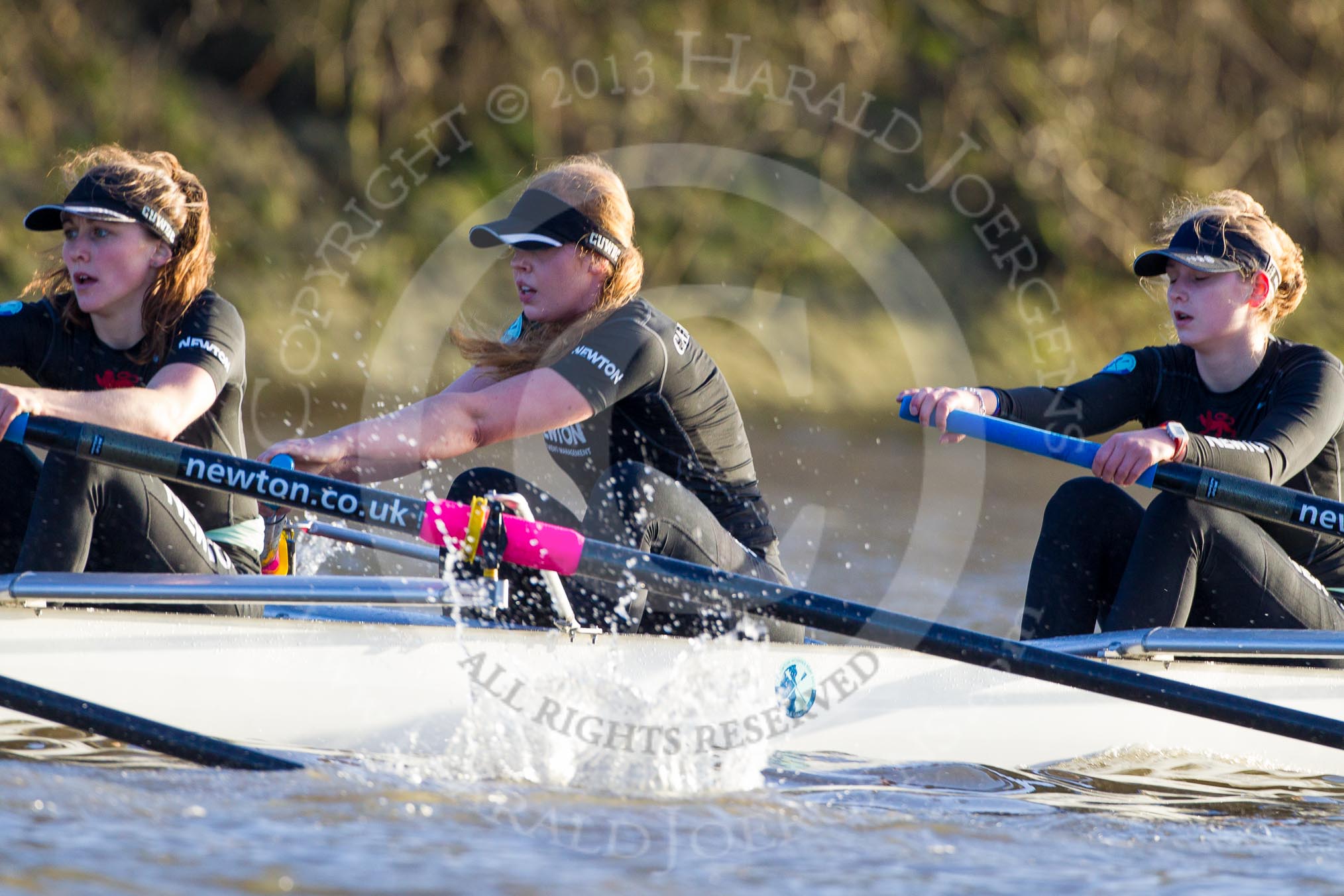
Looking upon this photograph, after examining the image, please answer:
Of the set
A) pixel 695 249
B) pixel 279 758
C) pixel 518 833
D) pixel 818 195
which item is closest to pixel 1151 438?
pixel 518 833

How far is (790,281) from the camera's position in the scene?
9.27 metres

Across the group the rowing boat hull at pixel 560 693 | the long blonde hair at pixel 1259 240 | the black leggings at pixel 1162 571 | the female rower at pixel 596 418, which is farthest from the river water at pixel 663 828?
the long blonde hair at pixel 1259 240

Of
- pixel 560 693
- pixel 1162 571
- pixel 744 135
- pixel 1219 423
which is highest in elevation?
pixel 744 135

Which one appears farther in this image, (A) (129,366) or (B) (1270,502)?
(A) (129,366)

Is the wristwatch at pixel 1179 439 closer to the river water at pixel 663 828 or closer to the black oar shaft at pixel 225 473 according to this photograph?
the river water at pixel 663 828

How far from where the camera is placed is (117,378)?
295 cm

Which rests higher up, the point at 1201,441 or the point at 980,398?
the point at 980,398

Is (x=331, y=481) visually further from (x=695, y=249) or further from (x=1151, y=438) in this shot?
(x=695, y=249)

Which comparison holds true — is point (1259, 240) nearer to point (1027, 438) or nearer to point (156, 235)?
point (1027, 438)

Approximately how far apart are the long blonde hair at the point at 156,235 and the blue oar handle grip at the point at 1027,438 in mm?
1563

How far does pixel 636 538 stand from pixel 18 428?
109cm

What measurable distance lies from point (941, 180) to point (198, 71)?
4861 millimetres

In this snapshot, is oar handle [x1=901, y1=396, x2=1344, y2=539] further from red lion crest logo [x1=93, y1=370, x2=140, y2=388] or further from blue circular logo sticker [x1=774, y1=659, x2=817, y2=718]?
red lion crest logo [x1=93, y1=370, x2=140, y2=388]

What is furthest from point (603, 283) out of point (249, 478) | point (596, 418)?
point (249, 478)
